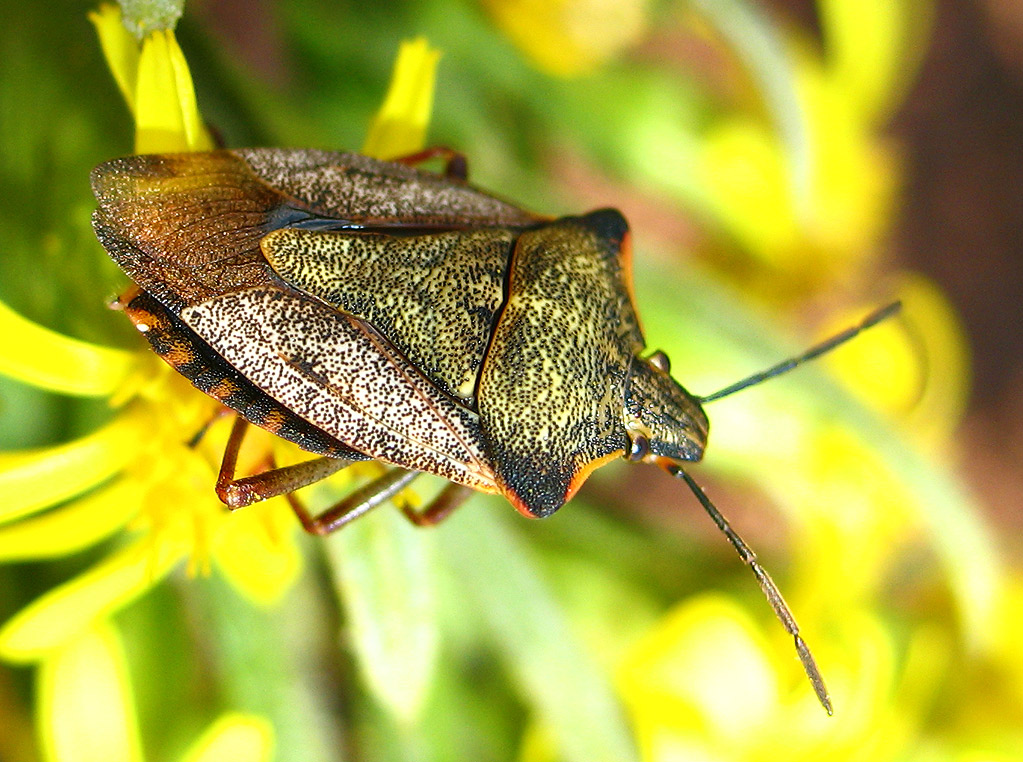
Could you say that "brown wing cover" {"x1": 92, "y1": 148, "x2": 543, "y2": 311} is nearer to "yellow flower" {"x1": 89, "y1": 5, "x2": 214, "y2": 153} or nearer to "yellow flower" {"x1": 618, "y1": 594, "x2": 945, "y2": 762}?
"yellow flower" {"x1": 89, "y1": 5, "x2": 214, "y2": 153}

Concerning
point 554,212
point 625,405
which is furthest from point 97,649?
point 554,212

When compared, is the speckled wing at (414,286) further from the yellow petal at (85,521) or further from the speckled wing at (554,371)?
the yellow petal at (85,521)

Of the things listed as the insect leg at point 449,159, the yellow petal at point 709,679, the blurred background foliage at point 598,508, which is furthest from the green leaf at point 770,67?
the yellow petal at point 709,679

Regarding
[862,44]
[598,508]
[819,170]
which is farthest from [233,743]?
[862,44]

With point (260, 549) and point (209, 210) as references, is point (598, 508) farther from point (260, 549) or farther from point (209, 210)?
point (209, 210)

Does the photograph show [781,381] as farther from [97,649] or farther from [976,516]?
[97,649]

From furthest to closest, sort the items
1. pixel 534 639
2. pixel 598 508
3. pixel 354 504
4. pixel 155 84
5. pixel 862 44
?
pixel 862 44 → pixel 598 508 → pixel 534 639 → pixel 354 504 → pixel 155 84

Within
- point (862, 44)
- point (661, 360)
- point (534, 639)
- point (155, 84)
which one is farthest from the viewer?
point (862, 44)

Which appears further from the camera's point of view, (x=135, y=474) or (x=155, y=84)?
(x=135, y=474)
